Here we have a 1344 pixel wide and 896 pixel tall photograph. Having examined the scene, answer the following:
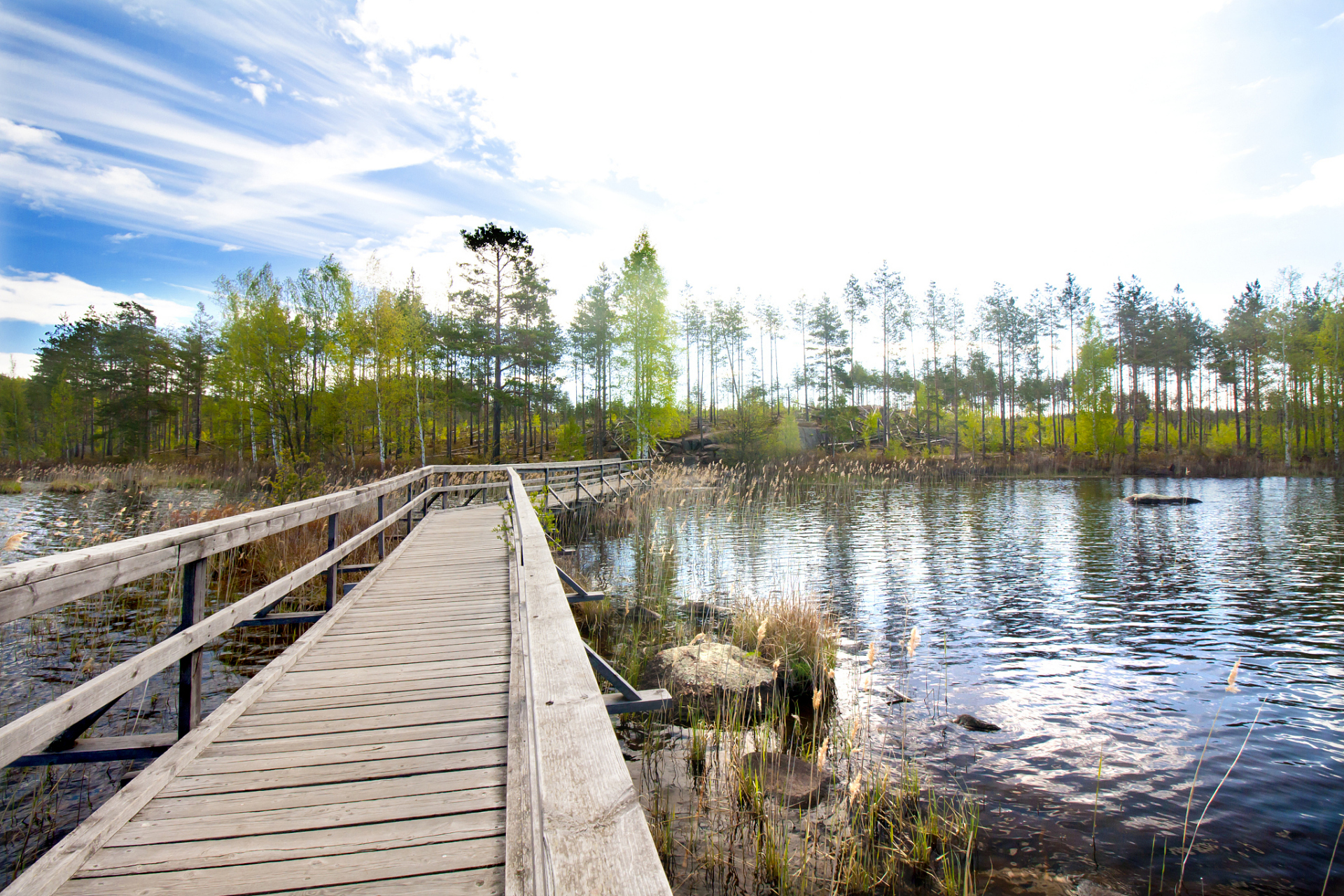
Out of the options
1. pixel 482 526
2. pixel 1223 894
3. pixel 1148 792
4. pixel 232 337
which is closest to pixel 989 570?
pixel 1148 792

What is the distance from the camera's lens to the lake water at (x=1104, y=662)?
3.69 metres

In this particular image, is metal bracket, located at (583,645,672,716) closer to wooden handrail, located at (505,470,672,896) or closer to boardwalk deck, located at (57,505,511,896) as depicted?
boardwalk deck, located at (57,505,511,896)

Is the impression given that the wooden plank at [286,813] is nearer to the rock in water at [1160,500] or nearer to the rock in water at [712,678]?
the rock in water at [712,678]

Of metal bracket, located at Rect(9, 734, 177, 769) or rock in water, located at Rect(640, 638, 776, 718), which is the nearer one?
metal bracket, located at Rect(9, 734, 177, 769)

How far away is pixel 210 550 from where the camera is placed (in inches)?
115

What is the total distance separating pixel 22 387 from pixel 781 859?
68.7 m

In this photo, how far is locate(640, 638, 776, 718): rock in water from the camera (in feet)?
16.2

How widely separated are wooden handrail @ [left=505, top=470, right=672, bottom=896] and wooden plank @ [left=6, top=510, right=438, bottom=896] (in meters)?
1.28

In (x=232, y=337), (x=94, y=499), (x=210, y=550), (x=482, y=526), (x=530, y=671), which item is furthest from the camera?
(x=232, y=337)

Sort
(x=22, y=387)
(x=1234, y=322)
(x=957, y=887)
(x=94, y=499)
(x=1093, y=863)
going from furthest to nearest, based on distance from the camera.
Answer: (x=22, y=387)
(x=1234, y=322)
(x=94, y=499)
(x=1093, y=863)
(x=957, y=887)

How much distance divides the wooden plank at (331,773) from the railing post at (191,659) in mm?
550

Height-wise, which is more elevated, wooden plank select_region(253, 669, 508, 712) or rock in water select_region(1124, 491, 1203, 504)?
wooden plank select_region(253, 669, 508, 712)

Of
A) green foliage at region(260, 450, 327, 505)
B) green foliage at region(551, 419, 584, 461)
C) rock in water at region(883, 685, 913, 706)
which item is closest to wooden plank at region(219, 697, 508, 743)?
rock in water at region(883, 685, 913, 706)

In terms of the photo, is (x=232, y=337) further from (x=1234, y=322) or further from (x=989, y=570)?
(x=1234, y=322)
